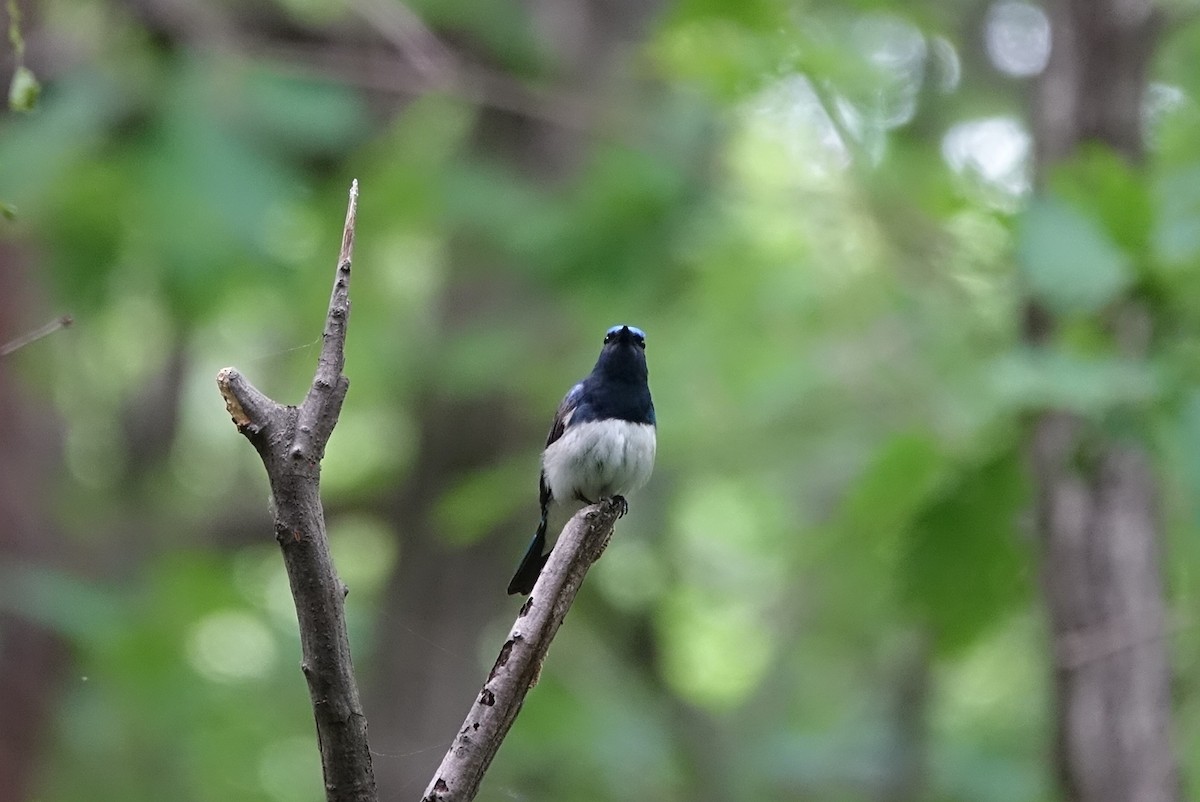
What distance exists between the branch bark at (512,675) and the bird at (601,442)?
6.19ft

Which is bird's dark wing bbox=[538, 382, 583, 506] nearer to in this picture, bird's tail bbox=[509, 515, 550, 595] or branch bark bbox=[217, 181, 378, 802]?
bird's tail bbox=[509, 515, 550, 595]

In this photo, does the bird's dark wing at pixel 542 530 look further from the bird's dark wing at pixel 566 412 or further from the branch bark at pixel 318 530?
the branch bark at pixel 318 530

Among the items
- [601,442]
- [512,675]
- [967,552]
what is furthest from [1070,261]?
[512,675]

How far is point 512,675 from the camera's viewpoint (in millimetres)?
2414

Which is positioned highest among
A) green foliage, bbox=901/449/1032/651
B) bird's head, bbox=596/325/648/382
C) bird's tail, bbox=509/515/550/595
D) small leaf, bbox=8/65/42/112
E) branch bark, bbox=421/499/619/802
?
bird's head, bbox=596/325/648/382

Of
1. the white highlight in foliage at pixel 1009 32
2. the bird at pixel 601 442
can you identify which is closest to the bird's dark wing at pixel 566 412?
the bird at pixel 601 442

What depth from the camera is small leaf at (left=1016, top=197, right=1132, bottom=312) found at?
160 inches

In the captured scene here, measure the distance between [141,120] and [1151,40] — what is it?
4.43 metres

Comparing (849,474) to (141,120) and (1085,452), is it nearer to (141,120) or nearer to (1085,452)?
(1085,452)

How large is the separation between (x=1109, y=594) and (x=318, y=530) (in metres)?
4.30

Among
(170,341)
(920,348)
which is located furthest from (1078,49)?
(170,341)

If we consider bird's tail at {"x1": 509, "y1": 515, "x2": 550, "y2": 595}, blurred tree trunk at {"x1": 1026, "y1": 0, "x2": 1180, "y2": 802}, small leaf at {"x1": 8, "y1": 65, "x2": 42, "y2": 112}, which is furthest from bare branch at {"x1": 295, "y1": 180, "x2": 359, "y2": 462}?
blurred tree trunk at {"x1": 1026, "y1": 0, "x2": 1180, "y2": 802}

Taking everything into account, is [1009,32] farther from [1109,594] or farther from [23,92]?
[23,92]

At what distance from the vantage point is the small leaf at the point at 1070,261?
4.06 meters
